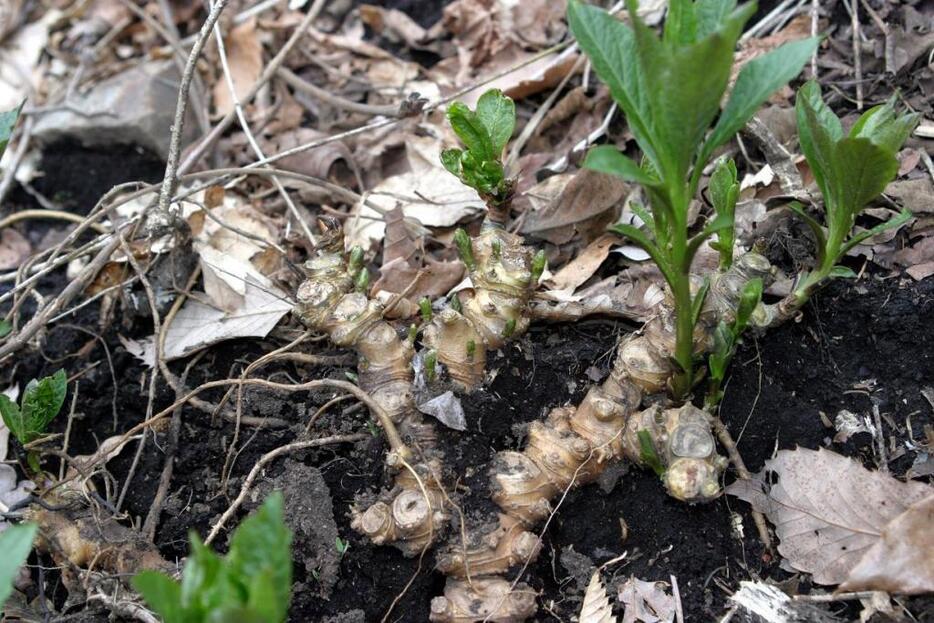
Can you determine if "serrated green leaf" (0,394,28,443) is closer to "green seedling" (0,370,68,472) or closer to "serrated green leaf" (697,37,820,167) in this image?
"green seedling" (0,370,68,472)

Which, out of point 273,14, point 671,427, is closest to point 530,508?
point 671,427

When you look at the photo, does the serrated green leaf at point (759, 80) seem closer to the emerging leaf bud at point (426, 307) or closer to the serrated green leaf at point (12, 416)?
the emerging leaf bud at point (426, 307)

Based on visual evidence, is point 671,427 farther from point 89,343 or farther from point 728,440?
point 89,343

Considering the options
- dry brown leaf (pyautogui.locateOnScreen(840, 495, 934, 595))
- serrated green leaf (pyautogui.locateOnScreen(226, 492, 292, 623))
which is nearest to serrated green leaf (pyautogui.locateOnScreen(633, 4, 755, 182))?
dry brown leaf (pyautogui.locateOnScreen(840, 495, 934, 595))

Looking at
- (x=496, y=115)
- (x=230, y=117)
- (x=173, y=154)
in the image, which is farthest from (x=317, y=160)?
(x=496, y=115)

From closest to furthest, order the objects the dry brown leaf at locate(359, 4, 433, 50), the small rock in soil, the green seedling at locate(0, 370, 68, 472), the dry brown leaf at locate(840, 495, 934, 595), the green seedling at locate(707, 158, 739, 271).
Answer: the dry brown leaf at locate(840, 495, 934, 595) → the green seedling at locate(707, 158, 739, 271) → the green seedling at locate(0, 370, 68, 472) → the small rock in soil → the dry brown leaf at locate(359, 4, 433, 50)

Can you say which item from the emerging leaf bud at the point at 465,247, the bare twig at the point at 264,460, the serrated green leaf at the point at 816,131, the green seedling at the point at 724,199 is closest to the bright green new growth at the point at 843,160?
the serrated green leaf at the point at 816,131

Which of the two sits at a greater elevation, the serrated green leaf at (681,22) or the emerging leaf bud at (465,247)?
the serrated green leaf at (681,22)
